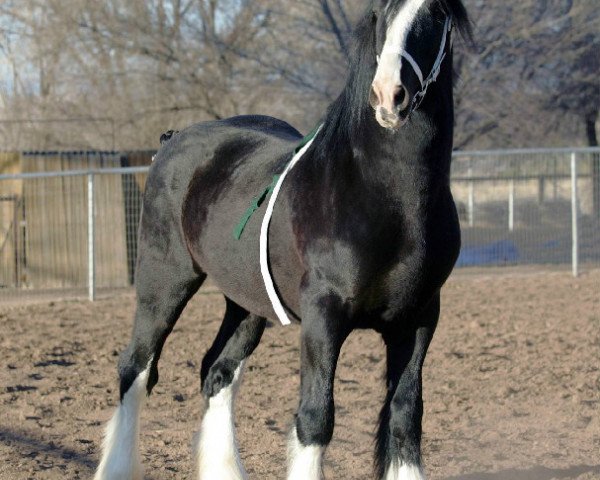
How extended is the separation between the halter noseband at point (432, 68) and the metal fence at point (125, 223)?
8423mm

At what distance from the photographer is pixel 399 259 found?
3172 mm

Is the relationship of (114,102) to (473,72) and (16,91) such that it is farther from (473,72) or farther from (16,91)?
(473,72)

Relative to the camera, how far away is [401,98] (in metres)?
2.82

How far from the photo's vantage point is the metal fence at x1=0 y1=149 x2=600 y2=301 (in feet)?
40.5

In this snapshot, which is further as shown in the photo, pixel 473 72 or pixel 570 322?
pixel 473 72

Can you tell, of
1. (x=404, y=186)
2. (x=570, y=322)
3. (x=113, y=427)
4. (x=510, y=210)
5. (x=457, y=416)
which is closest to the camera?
(x=404, y=186)

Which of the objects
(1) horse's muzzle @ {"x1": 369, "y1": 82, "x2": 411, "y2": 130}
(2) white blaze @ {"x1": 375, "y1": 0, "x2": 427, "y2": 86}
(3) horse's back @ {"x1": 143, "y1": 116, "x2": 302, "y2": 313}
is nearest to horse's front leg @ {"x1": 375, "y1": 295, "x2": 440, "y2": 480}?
(3) horse's back @ {"x1": 143, "y1": 116, "x2": 302, "y2": 313}

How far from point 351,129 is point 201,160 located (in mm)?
1480

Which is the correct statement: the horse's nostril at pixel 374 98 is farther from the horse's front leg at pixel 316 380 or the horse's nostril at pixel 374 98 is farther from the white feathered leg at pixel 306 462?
the white feathered leg at pixel 306 462

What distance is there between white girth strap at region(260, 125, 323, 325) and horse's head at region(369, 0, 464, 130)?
66 centimetres

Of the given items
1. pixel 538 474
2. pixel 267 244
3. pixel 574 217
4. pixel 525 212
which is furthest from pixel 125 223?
pixel 267 244

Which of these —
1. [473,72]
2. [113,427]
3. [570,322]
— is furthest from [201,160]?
[473,72]

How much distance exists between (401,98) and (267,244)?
104 centimetres

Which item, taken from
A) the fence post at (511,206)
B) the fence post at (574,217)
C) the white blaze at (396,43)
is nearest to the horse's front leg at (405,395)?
the white blaze at (396,43)
